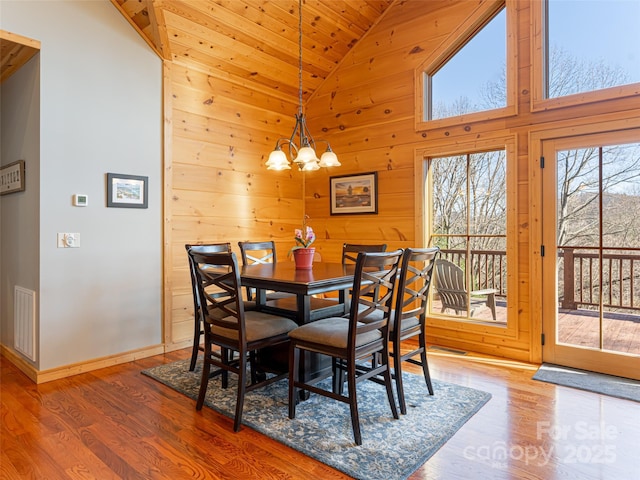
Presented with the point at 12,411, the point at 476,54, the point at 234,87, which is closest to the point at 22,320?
the point at 12,411

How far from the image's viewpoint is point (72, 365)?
3.17 m

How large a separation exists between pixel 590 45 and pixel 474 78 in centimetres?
94

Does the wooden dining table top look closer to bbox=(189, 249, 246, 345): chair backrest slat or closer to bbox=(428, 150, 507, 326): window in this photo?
bbox=(189, 249, 246, 345): chair backrest slat

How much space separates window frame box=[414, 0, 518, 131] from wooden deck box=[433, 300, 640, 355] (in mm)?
1837

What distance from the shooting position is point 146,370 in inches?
128

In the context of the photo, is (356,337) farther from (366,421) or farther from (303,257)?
(303,257)

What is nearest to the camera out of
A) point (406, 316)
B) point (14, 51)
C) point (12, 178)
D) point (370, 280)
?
point (370, 280)

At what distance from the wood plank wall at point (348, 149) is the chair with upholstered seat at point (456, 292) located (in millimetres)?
213

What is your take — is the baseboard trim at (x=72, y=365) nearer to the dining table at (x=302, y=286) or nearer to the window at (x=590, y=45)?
the dining table at (x=302, y=286)

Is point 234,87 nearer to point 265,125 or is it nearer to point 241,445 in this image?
point 265,125

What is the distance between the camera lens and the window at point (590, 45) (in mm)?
3025

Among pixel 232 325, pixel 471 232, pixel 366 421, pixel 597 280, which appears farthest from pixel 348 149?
pixel 366 421

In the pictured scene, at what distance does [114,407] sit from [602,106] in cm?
423

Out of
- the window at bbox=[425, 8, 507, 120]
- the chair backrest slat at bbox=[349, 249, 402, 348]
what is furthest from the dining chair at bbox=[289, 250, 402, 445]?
the window at bbox=[425, 8, 507, 120]
